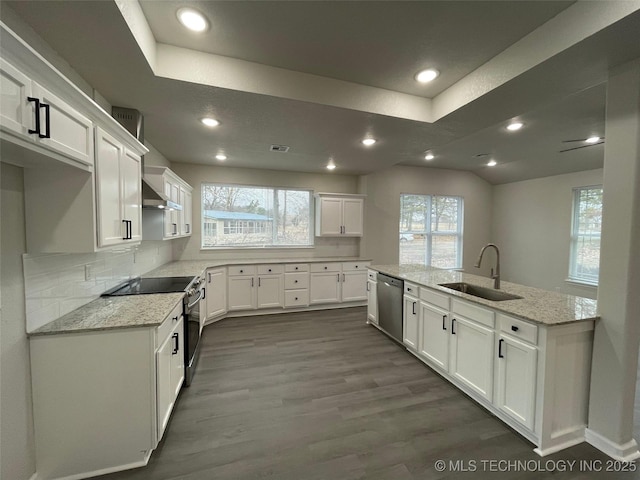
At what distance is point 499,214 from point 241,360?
21.2ft

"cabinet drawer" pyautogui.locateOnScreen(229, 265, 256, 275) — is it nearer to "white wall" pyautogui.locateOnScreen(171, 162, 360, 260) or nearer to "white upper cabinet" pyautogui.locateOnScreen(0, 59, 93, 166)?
"white wall" pyautogui.locateOnScreen(171, 162, 360, 260)

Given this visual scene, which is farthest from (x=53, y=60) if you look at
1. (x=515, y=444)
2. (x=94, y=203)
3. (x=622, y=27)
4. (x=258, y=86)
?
(x=515, y=444)

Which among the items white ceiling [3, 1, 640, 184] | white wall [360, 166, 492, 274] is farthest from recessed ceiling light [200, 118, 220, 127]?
white wall [360, 166, 492, 274]

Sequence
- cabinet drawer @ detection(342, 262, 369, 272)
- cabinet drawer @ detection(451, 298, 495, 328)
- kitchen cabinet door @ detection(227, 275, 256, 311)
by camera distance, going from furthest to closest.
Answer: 1. cabinet drawer @ detection(342, 262, 369, 272)
2. kitchen cabinet door @ detection(227, 275, 256, 311)
3. cabinet drawer @ detection(451, 298, 495, 328)

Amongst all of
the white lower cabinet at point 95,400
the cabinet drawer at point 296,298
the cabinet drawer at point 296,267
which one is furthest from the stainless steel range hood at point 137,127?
the cabinet drawer at point 296,298

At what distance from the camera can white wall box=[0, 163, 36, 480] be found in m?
1.34

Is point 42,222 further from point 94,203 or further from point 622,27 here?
point 622,27

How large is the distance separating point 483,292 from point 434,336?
685mm

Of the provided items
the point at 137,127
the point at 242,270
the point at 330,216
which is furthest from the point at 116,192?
the point at 330,216

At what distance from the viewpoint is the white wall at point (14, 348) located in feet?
4.41

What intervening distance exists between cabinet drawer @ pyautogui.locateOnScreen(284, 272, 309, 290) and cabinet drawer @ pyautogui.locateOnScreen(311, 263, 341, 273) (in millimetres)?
186

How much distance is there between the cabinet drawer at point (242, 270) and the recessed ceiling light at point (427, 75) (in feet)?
11.4

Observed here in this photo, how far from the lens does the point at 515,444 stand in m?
1.87

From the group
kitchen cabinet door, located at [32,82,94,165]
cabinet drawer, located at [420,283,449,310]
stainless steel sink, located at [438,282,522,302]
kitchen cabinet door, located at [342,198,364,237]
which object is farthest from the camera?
kitchen cabinet door, located at [342,198,364,237]
